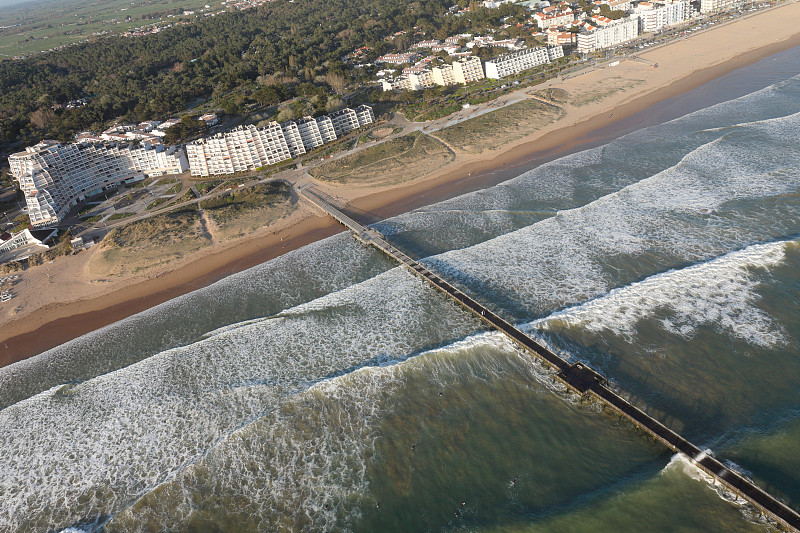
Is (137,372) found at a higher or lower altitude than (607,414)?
higher

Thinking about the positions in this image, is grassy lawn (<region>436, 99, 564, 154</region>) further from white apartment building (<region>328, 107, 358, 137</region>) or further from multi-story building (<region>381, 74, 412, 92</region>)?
multi-story building (<region>381, 74, 412, 92</region>)

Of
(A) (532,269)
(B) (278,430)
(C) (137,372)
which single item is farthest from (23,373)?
(A) (532,269)

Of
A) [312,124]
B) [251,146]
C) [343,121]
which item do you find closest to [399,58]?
[343,121]

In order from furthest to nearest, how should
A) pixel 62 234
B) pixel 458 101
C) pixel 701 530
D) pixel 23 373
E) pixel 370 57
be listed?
pixel 370 57 → pixel 458 101 → pixel 62 234 → pixel 23 373 → pixel 701 530

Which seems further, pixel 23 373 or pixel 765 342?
pixel 23 373

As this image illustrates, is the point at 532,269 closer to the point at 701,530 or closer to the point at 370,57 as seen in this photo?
the point at 701,530

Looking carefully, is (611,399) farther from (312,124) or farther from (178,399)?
(312,124)

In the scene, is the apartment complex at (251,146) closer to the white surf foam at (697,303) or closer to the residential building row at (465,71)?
the residential building row at (465,71)
